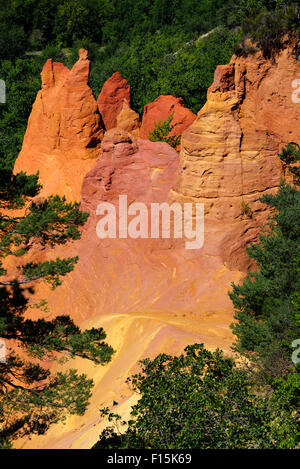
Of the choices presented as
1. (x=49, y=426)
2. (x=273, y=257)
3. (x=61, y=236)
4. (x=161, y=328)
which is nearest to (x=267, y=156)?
(x=273, y=257)

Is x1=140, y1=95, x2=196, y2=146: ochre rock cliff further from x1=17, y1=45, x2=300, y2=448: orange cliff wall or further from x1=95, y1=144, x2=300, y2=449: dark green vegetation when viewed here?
x1=95, y1=144, x2=300, y2=449: dark green vegetation

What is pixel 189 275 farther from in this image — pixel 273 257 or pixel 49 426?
pixel 49 426

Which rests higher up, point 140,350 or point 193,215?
point 193,215

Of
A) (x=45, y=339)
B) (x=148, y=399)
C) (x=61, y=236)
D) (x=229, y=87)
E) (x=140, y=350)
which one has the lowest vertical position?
(x=140, y=350)

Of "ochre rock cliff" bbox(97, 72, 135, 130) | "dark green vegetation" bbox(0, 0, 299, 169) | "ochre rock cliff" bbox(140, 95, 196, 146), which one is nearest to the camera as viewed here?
"dark green vegetation" bbox(0, 0, 299, 169)

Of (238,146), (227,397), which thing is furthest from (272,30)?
(227,397)

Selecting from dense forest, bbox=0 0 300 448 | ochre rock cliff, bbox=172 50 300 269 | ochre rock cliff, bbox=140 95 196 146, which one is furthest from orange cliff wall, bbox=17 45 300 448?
ochre rock cliff, bbox=140 95 196 146
